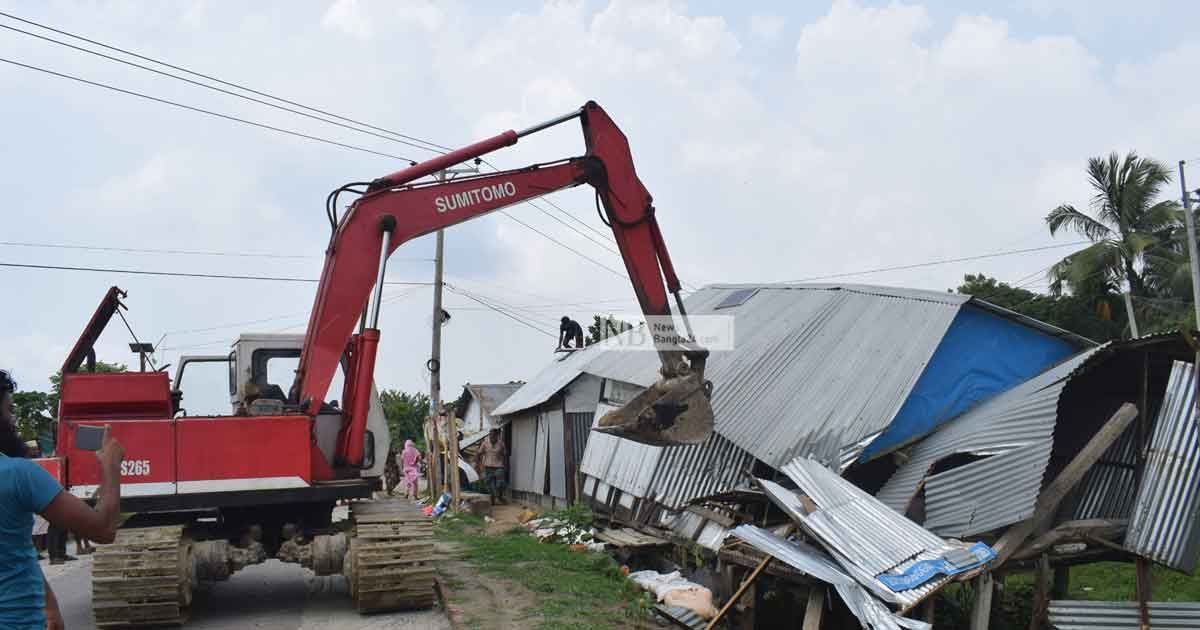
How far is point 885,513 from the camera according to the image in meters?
8.65

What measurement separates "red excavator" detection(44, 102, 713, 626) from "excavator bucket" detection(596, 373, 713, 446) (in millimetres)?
15

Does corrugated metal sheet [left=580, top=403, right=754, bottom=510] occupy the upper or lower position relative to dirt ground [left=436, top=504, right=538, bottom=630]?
upper

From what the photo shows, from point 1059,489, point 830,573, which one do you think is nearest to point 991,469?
point 1059,489

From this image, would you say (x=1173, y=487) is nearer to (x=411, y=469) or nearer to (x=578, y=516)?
(x=578, y=516)

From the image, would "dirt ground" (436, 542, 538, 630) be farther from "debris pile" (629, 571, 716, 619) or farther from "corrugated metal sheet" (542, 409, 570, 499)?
"corrugated metal sheet" (542, 409, 570, 499)

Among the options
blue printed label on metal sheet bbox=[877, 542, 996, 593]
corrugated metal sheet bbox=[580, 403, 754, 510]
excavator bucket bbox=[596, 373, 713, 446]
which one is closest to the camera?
blue printed label on metal sheet bbox=[877, 542, 996, 593]

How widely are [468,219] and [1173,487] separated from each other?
7.20m

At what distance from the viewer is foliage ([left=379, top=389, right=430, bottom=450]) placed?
38.5m

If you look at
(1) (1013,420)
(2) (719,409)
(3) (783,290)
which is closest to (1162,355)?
(1) (1013,420)

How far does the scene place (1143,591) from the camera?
783 cm

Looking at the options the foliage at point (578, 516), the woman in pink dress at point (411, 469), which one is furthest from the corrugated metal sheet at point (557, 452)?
the woman in pink dress at point (411, 469)

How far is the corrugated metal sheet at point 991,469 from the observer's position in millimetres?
8344

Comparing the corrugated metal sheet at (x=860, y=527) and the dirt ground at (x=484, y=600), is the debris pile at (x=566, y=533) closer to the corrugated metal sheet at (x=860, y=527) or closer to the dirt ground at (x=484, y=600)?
the dirt ground at (x=484, y=600)

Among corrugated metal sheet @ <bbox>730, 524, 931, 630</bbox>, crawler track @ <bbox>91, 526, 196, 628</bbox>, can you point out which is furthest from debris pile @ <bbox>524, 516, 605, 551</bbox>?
crawler track @ <bbox>91, 526, 196, 628</bbox>
